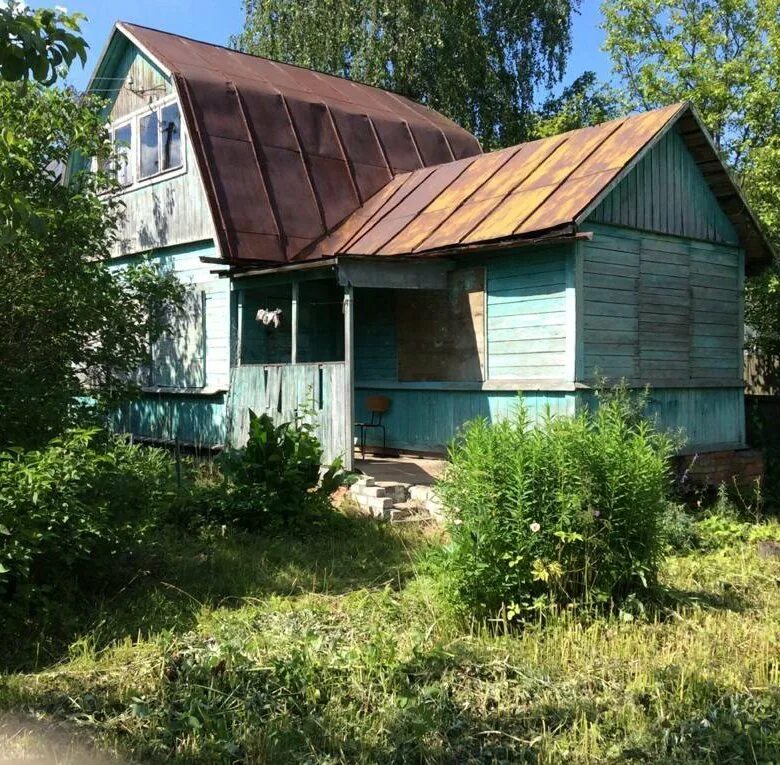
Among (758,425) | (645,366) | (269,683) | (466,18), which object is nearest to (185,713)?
(269,683)

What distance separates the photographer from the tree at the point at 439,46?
23.4 m

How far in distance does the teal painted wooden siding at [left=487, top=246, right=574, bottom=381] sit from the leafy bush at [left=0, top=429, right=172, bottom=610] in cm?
511

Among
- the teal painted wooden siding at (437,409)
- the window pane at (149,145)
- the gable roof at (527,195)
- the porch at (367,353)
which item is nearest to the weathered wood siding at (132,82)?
the window pane at (149,145)

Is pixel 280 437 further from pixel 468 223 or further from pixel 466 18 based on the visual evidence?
pixel 466 18

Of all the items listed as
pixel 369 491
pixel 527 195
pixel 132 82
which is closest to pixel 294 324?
pixel 369 491

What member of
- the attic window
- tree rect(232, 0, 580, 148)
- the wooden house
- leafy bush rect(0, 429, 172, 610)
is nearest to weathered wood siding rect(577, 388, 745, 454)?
the wooden house

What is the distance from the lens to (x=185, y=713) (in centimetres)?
407

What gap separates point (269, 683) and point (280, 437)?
4.81 m

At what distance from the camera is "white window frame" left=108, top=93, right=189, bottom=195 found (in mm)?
12953

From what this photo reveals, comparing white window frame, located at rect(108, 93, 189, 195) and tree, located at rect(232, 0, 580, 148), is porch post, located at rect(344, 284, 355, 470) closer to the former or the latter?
white window frame, located at rect(108, 93, 189, 195)

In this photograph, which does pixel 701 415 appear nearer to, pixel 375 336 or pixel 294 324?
pixel 375 336

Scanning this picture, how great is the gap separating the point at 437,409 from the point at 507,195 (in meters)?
2.89

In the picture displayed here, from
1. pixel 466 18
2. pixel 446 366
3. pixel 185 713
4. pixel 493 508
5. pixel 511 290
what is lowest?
pixel 185 713

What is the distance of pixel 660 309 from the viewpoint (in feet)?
35.7
